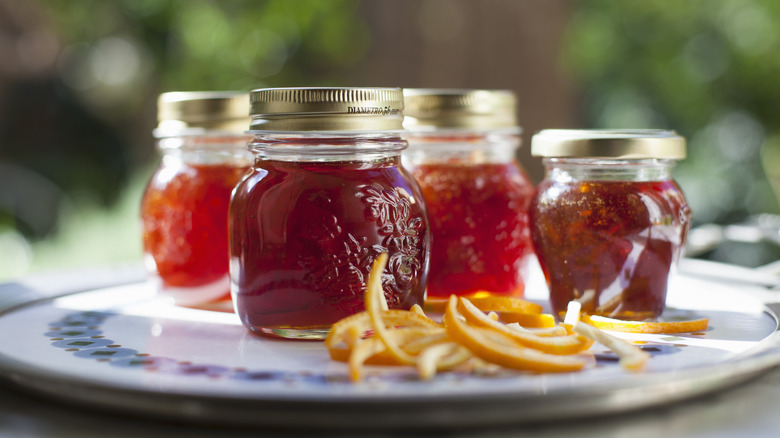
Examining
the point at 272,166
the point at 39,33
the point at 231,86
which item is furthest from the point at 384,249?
the point at 39,33

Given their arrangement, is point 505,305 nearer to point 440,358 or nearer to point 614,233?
point 614,233

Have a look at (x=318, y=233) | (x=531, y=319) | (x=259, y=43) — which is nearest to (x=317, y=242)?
(x=318, y=233)

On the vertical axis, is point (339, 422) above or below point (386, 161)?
below

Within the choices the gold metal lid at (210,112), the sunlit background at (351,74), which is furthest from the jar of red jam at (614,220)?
the sunlit background at (351,74)

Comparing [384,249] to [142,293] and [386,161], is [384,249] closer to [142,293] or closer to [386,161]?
[386,161]

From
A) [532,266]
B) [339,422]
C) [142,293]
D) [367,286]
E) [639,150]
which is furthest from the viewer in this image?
[532,266]

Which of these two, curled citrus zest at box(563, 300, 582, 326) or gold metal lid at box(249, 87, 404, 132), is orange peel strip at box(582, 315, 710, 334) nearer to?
curled citrus zest at box(563, 300, 582, 326)

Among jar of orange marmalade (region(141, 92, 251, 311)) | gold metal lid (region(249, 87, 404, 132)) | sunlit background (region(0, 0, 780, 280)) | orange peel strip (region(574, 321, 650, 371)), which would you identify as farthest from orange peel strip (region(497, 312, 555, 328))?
sunlit background (region(0, 0, 780, 280))
